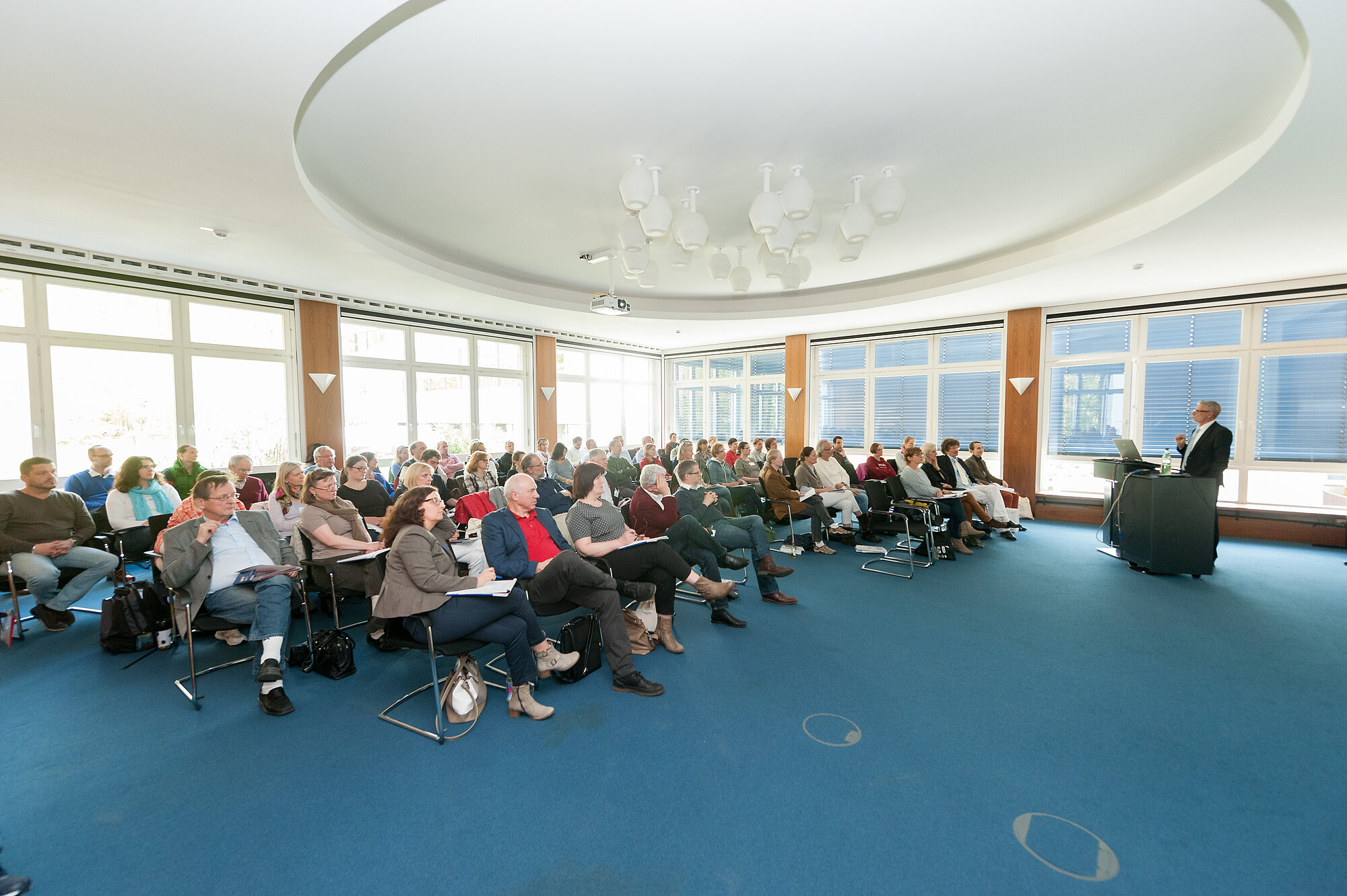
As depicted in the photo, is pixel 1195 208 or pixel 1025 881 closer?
pixel 1025 881

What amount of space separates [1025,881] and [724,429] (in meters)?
11.0

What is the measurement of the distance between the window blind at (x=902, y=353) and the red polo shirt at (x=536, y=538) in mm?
8499

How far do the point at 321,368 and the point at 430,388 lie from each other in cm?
171

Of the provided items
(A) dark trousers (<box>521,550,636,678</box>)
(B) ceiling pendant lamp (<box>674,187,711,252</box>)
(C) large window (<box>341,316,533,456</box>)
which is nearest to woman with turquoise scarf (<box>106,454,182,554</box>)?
(C) large window (<box>341,316,533,456</box>)

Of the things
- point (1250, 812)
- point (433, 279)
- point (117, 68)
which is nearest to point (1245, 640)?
point (1250, 812)

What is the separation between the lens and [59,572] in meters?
4.00

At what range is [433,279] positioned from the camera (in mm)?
6559

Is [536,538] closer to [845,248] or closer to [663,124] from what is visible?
[663,124]

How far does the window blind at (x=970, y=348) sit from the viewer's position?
8852 mm

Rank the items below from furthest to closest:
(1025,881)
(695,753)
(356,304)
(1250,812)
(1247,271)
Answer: (356,304), (1247,271), (695,753), (1250,812), (1025,881)

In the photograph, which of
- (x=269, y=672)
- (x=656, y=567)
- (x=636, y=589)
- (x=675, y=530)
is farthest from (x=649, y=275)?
(x=269, y=672)

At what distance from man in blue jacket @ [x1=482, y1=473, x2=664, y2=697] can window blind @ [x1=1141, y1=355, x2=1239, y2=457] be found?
8408mm

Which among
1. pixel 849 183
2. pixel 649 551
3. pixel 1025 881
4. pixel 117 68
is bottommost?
pixel 1025 881

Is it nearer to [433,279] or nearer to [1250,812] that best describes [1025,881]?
[1250,812]
